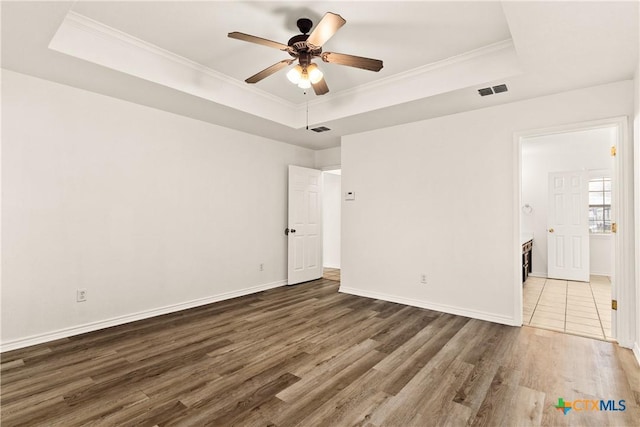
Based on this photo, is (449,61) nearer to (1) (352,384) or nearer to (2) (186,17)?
(2) (186,17)

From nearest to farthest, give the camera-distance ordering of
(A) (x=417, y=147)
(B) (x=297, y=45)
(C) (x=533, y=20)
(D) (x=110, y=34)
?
(C) (x=533, y=20) → (B) (x=297, y=45) → (D) (x=110, y=34) → (A) (x=417, y=147)

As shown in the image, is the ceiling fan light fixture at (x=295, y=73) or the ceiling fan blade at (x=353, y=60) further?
the ceiling fan light fixture at (x=295, y=73)

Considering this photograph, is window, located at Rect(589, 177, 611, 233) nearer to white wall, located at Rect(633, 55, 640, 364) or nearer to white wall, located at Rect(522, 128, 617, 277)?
white wall, located at Rect(522, 128, 617, 277)

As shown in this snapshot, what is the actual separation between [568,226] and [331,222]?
4.95m

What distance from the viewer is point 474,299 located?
3861 millimetres

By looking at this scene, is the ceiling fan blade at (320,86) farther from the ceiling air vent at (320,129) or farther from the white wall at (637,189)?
the white wall at (637,189)

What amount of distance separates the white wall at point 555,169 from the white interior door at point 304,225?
408 centimetres

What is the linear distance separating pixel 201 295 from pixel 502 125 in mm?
4511

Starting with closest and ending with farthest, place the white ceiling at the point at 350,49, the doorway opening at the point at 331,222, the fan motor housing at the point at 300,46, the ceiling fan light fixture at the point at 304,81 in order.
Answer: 1. the white ceiling at the point at 350,49
2. the fan motor housing at the point at 300,46
3. the ceiling fan light fixture at the point at 304,81
4. the doorway opening at the point at 331,222

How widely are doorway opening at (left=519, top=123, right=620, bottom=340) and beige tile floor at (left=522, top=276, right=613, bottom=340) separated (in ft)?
0.05

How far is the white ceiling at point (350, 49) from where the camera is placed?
2.27 m

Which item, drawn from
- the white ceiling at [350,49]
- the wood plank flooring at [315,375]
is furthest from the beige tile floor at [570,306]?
the white ceiling at [350,49]

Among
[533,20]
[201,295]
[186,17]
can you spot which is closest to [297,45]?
[186,17]

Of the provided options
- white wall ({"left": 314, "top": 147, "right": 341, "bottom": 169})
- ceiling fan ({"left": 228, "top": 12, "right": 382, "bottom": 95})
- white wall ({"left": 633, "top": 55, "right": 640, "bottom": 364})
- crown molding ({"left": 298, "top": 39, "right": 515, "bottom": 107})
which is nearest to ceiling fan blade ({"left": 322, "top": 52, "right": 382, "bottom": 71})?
ceiling fan ({"left": 228, "top": 12, "right": 382, "bottom": 95})
